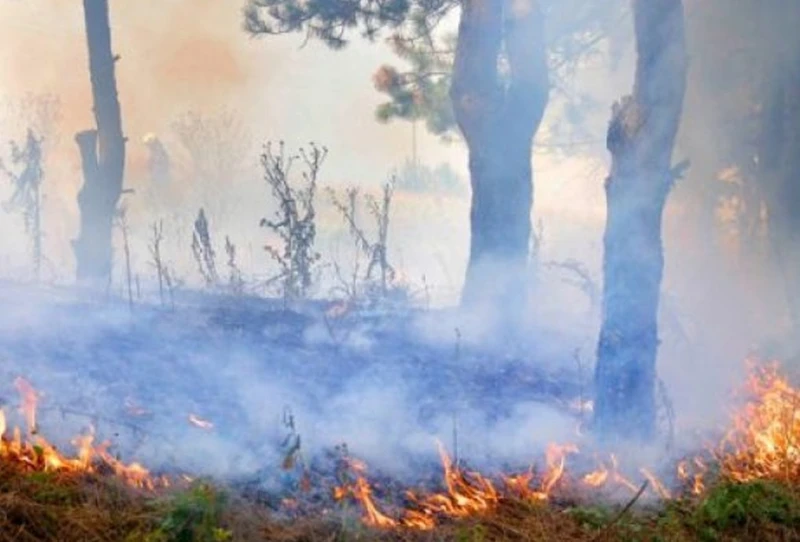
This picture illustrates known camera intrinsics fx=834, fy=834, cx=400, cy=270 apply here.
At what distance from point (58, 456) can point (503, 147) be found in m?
6.19

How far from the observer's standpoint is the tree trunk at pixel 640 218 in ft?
20.2

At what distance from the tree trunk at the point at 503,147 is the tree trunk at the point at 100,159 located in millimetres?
5271

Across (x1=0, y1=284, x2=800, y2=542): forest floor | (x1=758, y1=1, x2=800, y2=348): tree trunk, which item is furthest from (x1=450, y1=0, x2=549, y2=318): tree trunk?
(x1=758, y1=1, x2=800, y2=348): tree trunk

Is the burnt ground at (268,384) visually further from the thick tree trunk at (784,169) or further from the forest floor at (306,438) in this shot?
the thick tree trunk at (784,169)

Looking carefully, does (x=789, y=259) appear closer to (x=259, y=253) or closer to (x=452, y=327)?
(x=452, y=327)

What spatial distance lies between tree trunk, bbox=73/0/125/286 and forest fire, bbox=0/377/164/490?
6.97 metres

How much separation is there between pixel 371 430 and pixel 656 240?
101 inches

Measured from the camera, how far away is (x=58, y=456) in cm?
453

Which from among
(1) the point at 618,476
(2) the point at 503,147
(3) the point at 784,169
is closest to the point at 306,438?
(1) the point at 618,476

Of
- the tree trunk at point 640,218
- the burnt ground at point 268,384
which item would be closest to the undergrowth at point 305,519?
the burnt ground at point 268,384

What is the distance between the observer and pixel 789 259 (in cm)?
986

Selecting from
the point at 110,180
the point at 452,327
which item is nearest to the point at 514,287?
the point at 452,327

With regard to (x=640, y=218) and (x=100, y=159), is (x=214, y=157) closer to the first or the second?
(x=100, y=159)

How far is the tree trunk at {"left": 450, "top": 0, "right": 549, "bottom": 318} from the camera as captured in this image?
9.12m
